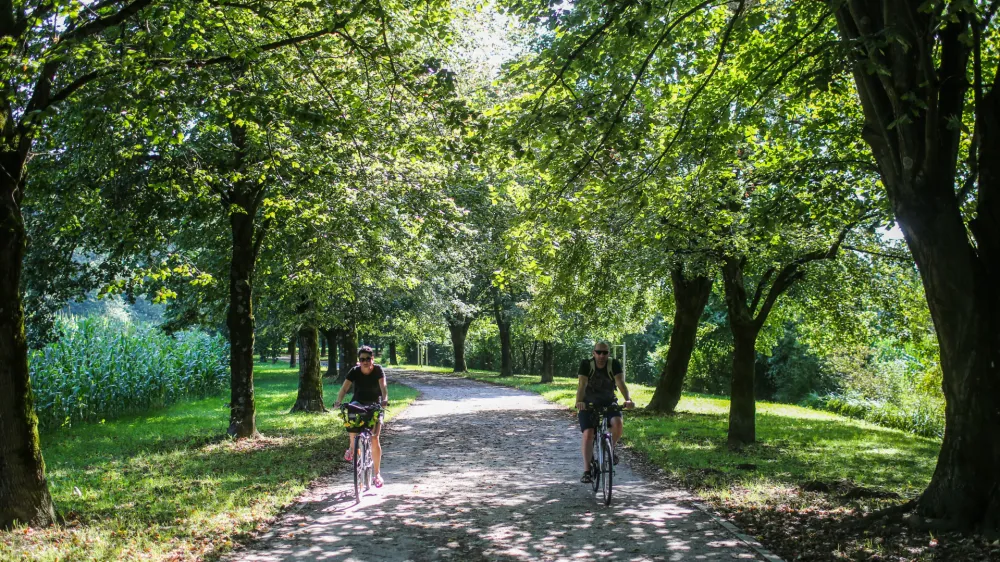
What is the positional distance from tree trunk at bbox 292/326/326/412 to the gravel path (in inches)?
297

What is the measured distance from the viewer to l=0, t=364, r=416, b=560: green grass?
686 cm

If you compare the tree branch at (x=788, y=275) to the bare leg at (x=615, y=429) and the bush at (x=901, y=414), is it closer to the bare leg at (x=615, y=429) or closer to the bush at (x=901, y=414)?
the bare leg at (x=615, y=429)

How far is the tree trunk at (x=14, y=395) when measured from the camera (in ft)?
24.1

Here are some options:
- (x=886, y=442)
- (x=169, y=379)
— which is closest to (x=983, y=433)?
(x=886, y=442)

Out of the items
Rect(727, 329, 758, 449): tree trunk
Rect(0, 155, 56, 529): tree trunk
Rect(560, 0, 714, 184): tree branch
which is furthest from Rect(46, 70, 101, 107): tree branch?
Rect(727, 329, 758, 449): tree trunk

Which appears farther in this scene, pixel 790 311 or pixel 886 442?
pixel 790 311

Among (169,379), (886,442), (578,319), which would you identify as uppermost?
(578,319)

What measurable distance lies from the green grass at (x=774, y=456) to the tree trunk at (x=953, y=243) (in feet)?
7.92

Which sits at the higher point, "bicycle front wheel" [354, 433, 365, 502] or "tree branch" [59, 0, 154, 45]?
"tree branch" [59, 0, 154, 45]

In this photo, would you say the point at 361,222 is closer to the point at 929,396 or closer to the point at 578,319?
the point at 578,319

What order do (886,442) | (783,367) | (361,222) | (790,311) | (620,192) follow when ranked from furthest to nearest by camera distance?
(783,367) → (790,311) → (886,442) → (361,222) → (620,192)

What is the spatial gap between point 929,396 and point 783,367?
2467 cm

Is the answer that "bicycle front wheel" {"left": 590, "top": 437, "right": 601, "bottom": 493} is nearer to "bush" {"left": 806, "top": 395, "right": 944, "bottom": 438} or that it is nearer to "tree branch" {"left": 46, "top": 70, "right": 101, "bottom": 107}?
"tree branch" {"left": 46, "top": 70, "right": 101, "bottom": 107}

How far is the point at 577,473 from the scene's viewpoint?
1109 cm
